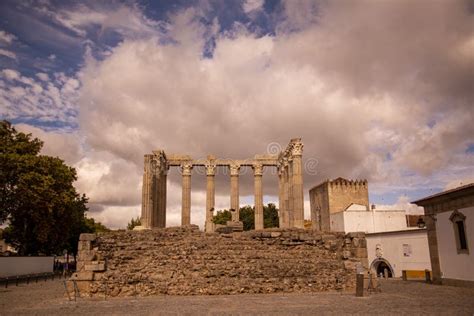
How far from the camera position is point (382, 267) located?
37.3 m

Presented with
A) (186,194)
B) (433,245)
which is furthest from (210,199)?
(433,245)

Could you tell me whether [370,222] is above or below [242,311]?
above

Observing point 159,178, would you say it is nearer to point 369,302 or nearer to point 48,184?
point 48,184

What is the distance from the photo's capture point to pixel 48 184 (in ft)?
97.6

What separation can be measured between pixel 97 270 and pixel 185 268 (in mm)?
3627

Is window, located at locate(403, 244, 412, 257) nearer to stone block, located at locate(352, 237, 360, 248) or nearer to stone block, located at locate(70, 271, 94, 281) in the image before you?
stone block, located at locate(352, 237, 360, 248)

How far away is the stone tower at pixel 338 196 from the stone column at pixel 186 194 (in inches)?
888

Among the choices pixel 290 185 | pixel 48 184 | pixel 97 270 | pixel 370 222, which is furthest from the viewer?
pixel 370 222

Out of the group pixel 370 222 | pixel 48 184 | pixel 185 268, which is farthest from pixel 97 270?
pixel 370 222

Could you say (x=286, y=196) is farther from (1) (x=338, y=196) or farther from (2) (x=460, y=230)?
(1) (x=338, y=196)

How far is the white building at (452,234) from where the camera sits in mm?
19688

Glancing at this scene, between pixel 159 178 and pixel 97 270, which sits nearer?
pixel 97 270

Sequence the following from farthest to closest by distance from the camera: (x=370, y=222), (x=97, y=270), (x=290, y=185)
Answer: (x=370, y=222), (x=290, y=185), (x=97, y=270)

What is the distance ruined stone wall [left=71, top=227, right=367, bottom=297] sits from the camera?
16312 mm
